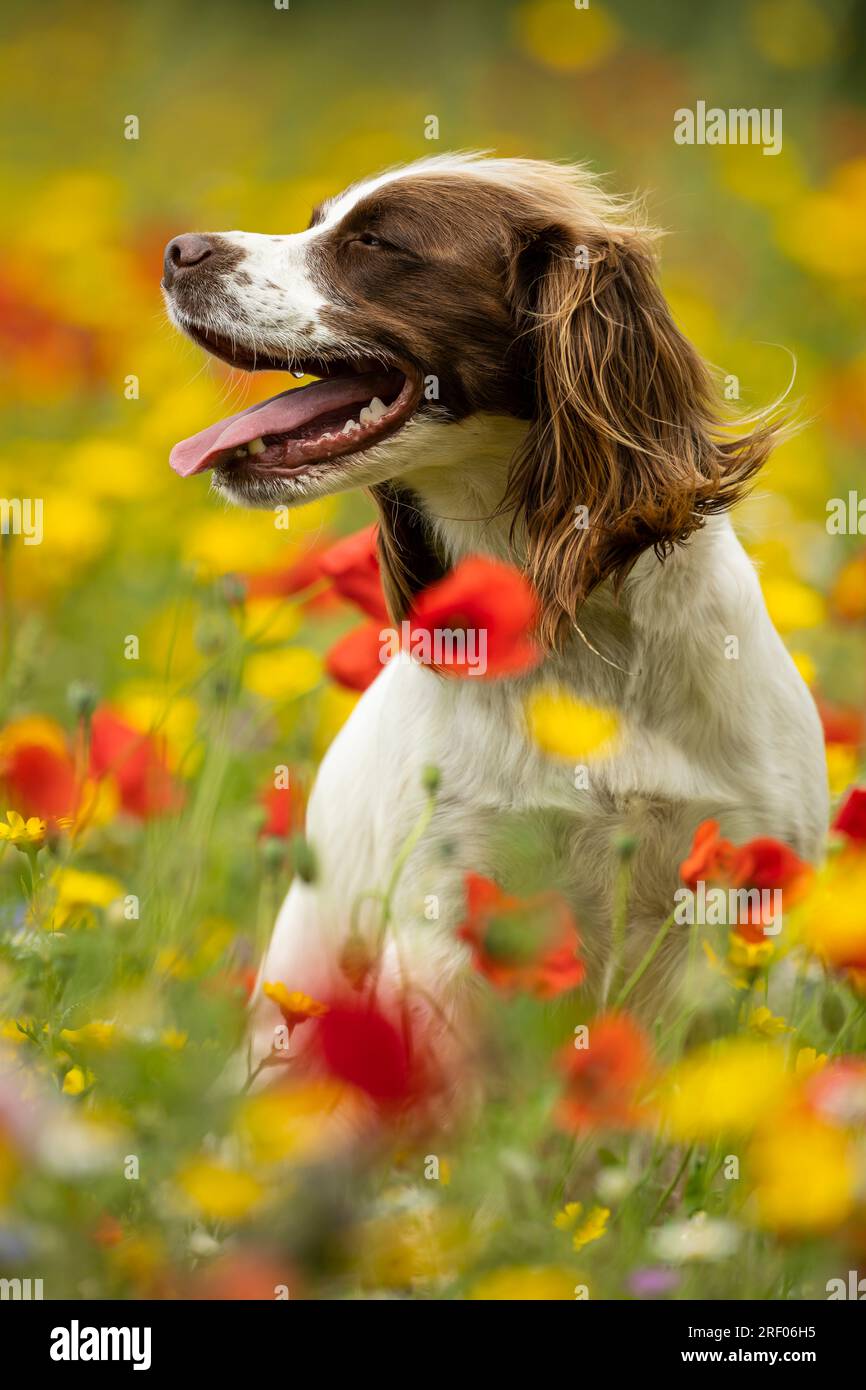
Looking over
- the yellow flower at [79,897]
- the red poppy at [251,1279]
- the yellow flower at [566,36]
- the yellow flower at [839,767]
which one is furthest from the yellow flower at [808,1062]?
the yellow flower at [566,36]

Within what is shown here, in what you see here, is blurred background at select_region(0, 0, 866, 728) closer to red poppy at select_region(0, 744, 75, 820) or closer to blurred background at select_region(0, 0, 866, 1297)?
blurred background at select_region(0, 0, 866, 1297)

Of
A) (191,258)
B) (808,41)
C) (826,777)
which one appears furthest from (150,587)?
(808,41)

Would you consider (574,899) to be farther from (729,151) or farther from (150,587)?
(729,151)

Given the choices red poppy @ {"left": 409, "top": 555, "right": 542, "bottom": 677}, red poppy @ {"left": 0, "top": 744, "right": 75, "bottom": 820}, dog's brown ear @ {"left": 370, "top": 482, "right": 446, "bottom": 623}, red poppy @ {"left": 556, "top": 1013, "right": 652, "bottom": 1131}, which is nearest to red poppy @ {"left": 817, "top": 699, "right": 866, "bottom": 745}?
dog's brown ear @ {"left": 370, "top": 482, "right": 446, "bottom": 623}

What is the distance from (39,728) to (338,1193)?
3.87ft

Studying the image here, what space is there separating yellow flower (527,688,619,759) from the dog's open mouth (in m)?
0.56

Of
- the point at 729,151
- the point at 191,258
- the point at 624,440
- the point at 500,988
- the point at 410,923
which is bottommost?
the point at 500,988

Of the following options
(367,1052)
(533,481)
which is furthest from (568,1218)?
(533,481)

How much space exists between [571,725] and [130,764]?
0.80 m

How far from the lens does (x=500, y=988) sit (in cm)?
221

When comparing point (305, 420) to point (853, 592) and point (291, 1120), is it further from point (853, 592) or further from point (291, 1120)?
point (291, 1120)

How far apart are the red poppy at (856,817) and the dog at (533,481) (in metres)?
0.55

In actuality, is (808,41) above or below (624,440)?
above
